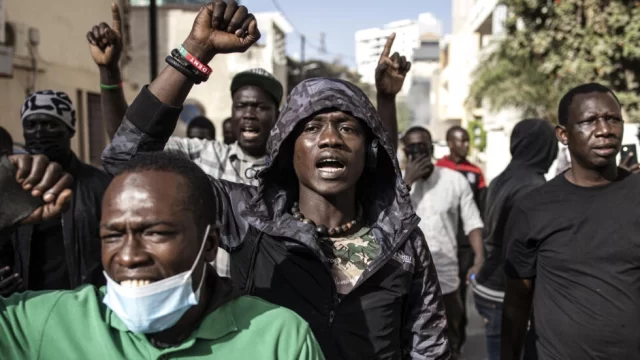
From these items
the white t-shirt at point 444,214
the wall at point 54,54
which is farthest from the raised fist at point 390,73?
the wall at point 54,54

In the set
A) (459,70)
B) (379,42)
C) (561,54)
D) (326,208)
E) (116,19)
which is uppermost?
(459,70)

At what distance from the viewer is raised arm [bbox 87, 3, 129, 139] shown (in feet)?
8.62

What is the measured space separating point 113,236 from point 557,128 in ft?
8.20

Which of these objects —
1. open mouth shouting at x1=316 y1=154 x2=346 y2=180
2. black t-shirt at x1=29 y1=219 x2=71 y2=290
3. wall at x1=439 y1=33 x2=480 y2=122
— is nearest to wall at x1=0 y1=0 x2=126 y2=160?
black t-shirt at x1=29 y1=219 x2=71 y2=290

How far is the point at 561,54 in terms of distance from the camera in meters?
14.2

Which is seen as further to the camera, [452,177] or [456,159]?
[456,159]

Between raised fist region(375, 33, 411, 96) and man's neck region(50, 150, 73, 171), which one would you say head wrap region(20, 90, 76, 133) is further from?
raised fist region(375, 33, 411, 96)

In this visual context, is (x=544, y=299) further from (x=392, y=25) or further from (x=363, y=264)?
(x=392, y=25)

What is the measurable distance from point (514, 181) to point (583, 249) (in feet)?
4.85

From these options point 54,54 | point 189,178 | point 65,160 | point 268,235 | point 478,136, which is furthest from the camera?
point 478,136

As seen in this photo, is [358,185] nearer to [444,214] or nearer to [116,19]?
[116,19]

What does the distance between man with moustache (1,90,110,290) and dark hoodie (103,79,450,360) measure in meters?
1.22

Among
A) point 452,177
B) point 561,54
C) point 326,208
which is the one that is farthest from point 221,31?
point 561,54

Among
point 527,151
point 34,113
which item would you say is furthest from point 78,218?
point 527,151
